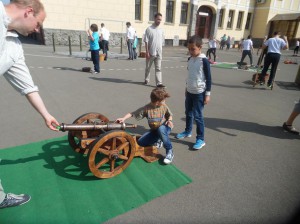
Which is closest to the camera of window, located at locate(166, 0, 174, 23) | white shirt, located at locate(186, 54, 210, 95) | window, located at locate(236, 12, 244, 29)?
white shirt, located at locate(186, 54, 210, 95)

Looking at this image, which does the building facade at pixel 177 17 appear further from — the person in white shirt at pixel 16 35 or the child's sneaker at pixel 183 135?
the person in white shirt at pixel 16 35

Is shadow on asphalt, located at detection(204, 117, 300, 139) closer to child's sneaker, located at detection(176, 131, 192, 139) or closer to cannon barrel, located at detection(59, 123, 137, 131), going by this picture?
child's sneaker, located at detection(176, 131, 192, 139)

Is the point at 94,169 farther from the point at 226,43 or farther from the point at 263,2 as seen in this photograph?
the point at 263,2

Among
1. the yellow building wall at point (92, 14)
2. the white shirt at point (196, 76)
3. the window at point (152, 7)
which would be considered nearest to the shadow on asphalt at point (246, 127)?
the white shirt at point (196, 76)

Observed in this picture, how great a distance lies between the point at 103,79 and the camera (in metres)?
8.62

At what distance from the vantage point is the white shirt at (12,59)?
1857 millimetres

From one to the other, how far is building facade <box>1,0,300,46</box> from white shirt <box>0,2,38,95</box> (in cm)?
1746

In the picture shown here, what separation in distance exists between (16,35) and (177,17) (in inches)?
989

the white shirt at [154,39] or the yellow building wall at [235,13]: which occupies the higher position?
the yellow building wall at [235,13]

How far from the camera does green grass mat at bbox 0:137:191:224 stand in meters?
2.50

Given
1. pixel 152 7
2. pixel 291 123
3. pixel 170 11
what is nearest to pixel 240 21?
pixel 170 11

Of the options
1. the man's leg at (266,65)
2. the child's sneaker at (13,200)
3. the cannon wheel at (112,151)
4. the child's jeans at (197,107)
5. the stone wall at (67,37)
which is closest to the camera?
the child's sneaker at (13,200)

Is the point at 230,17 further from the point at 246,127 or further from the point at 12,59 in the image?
the point at 12,59

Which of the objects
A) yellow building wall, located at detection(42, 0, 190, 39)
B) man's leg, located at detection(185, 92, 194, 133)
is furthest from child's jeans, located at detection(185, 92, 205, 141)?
yellow building wall, located at detection(42, 0, 190, 39)
